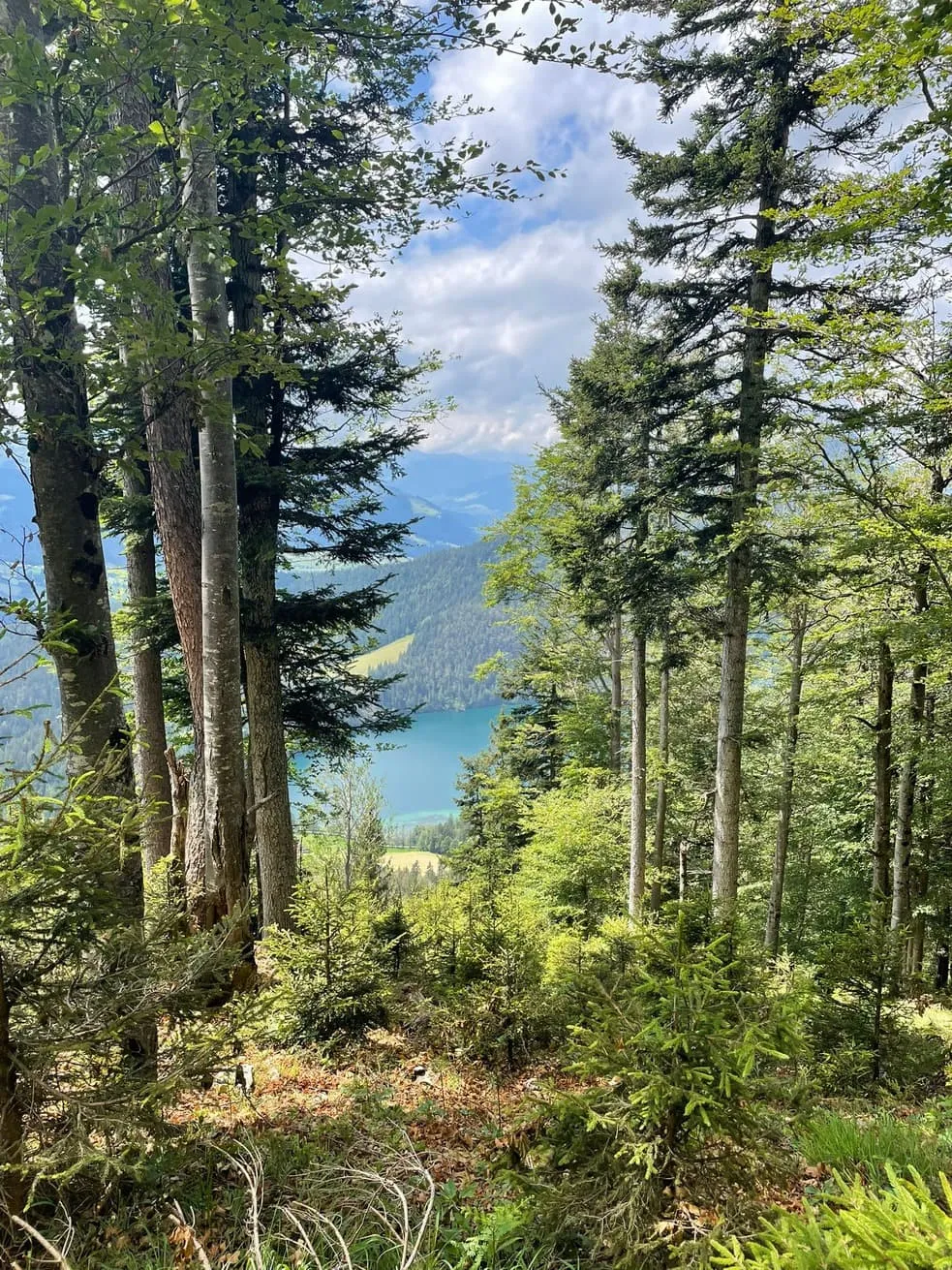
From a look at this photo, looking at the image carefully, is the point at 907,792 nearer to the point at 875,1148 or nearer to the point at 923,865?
the point at 923,865

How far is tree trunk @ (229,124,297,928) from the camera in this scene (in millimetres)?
6473

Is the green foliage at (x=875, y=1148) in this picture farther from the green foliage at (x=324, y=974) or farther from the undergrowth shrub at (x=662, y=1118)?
the green foliage at (x=324, y=974)

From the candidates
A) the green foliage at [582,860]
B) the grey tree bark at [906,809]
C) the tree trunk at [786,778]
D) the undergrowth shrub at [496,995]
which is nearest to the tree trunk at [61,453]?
the undergrowth shrub at [496,995]

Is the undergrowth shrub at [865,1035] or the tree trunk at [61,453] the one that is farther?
the undergrowth shrub at [865,1035]

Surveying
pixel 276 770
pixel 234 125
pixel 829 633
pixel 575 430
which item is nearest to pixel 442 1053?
pixel 276 770

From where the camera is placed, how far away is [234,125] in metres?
2.33

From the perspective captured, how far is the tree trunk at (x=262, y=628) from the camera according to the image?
6473 millimetres

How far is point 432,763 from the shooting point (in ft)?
453

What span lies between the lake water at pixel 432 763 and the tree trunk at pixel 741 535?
9599cm

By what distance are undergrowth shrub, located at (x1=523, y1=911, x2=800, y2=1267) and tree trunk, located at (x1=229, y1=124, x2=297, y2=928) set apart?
4.71 meters

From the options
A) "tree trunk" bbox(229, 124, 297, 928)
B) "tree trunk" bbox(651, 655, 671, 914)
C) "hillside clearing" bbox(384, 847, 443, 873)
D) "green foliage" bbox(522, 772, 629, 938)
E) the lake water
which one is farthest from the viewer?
the lake water

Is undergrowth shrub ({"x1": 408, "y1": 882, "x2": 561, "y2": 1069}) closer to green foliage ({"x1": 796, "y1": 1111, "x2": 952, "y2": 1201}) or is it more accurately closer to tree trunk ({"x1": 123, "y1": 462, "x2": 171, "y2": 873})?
green foliage ({"x1": 796, "y1": 1111, "x2": 952, "y2": 1201})

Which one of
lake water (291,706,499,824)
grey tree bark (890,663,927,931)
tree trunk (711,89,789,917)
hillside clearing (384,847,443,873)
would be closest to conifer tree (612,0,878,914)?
tree trunk (711,89,789,917)

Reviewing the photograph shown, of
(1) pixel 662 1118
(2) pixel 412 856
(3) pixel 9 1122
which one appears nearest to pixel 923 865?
(1) pixel 662 1118
